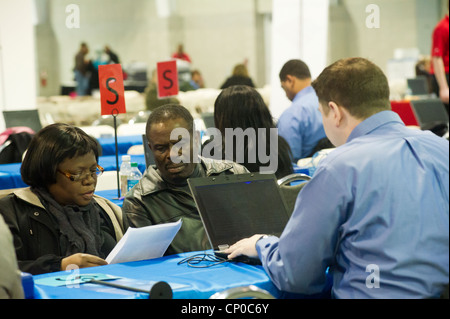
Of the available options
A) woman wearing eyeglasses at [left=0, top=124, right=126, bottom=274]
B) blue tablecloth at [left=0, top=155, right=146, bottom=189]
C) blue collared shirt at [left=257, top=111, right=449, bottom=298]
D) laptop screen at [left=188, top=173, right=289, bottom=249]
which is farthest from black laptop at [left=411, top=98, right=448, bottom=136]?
blue collared shirt at [left=257, top=111, right=449, bottom=298]

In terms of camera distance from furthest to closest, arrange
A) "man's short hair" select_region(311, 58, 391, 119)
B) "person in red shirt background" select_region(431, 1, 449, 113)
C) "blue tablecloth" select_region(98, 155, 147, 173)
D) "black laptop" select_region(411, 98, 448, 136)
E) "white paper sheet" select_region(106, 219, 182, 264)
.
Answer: "black laptop" select_region(411, 98, 448, 136)
"person in red shirt background" select_region(431, 1, 449, 113)
"blue tablecloth" select_region(98, 155, 147, 173)
"white paper sheet" select_region(106, 219, 182, 264)
"man's short hair" select_region(311, 58, 391, 119)

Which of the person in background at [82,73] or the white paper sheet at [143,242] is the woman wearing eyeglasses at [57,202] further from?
the person in background at [82,73]

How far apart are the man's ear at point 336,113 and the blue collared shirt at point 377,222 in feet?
0.31

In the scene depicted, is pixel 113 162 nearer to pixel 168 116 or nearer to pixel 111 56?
pixel 168 116

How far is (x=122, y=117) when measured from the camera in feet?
40.1

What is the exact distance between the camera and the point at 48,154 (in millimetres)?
2523

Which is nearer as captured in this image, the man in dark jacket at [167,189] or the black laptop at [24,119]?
the man in dark jacket at [167,189]

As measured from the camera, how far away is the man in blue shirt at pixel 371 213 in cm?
177

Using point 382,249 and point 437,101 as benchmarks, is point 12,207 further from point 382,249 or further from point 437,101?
point 437,101

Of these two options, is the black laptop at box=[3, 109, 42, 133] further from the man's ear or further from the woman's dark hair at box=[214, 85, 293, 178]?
the man's ear

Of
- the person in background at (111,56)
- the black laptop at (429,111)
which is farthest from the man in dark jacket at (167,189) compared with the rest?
the person in background at (111,56)

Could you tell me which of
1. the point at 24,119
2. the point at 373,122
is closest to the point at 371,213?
the point at 373,122

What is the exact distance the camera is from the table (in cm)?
186

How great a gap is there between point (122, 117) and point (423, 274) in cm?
1078
